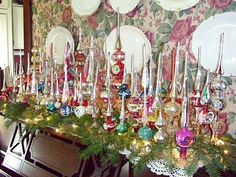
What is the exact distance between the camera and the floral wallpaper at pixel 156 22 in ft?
4.34

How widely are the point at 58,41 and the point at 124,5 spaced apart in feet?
2.13

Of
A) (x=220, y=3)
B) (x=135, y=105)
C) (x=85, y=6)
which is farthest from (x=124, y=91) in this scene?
(x=85, y=6)

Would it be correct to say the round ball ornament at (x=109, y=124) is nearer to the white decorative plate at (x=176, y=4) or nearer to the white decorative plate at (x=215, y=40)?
the white decorative plate at (x=215, y=40)

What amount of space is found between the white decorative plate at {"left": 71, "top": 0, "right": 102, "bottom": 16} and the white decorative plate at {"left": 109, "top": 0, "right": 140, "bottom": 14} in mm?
142

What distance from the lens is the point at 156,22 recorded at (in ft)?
5.05

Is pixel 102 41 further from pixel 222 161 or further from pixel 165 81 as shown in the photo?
pixel 222 161

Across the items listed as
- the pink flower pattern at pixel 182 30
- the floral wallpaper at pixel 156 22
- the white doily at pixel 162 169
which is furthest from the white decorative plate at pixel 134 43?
the white doily at pixel 162 169

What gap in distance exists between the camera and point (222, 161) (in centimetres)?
102

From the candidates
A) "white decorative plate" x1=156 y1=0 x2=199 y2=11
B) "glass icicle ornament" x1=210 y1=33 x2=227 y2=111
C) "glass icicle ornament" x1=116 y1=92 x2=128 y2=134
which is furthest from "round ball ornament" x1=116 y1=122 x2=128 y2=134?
"white decorative plate" x1=156 y1=0 x2=199 y2=11

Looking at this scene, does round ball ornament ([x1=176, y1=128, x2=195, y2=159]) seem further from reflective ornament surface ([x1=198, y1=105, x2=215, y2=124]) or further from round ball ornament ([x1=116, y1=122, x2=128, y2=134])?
round ball ornament ([x1=116, y1=122, x2=128, y2=134])

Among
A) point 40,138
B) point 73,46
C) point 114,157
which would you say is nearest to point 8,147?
point 40,138

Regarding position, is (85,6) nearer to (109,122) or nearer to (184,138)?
(109,122)

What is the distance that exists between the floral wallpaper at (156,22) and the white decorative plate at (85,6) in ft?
0.12

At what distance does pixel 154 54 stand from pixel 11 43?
6.49 ft
